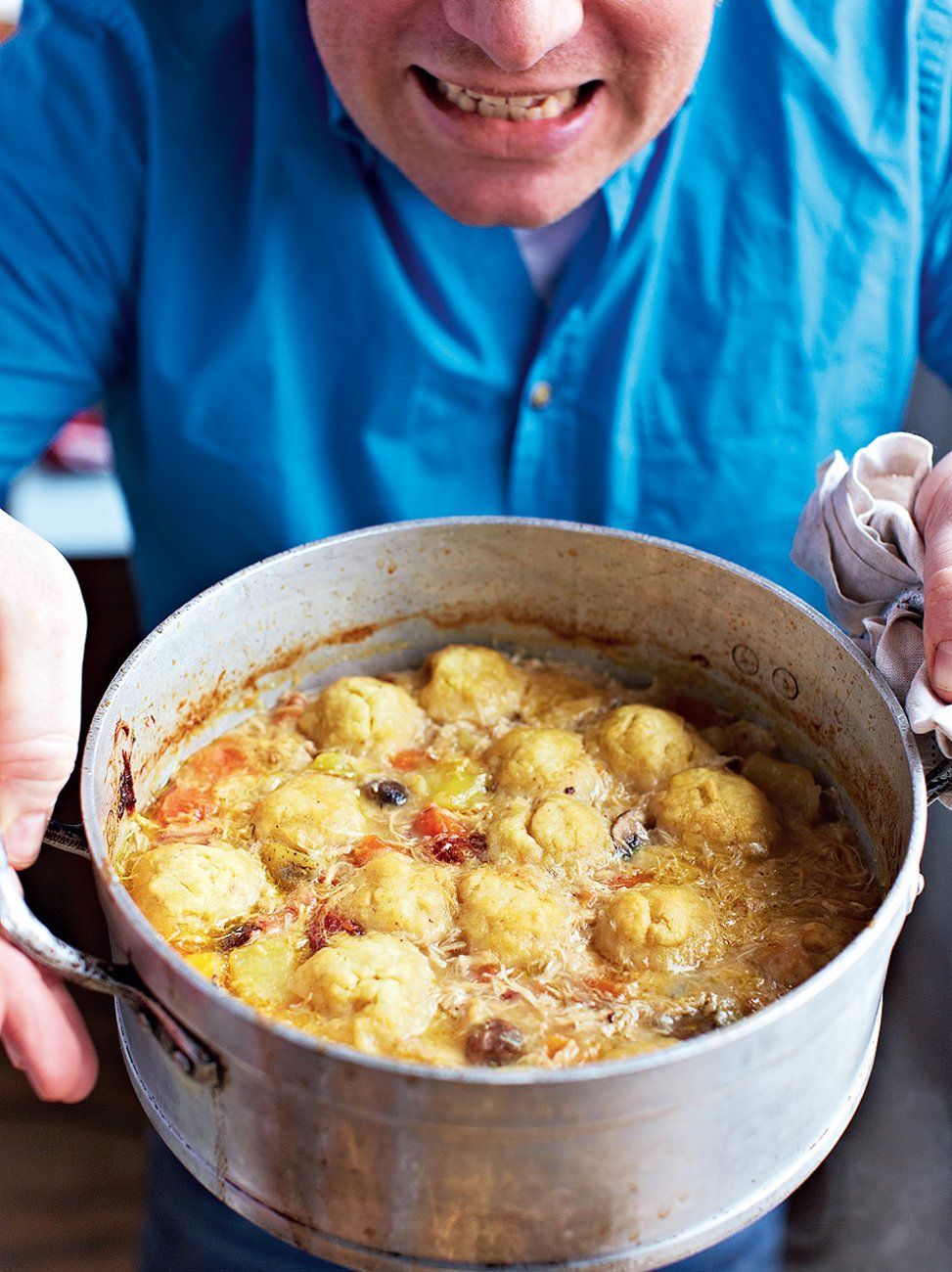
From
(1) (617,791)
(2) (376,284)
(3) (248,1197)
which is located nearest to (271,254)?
(2) (376,284)

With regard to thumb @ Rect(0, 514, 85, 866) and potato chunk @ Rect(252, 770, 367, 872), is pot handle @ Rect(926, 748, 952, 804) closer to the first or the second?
potato chunk @ Rect(252, 770, 367, 872)

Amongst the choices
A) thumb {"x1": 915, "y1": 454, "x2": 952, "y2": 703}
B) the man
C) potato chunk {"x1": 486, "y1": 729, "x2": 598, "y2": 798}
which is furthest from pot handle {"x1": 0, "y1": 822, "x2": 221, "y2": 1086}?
the man

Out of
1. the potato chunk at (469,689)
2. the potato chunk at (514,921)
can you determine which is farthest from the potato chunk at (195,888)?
the potato chunk at (469,689)

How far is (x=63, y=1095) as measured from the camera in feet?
3.49

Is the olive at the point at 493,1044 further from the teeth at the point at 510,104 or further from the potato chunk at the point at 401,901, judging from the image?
the teeth at the point at 510,104

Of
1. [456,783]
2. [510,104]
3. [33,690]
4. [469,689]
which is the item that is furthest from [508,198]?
[33,690]

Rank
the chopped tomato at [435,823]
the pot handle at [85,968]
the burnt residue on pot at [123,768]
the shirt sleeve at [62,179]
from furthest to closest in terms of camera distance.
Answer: the shirt sleeve at [62,179], the chopped tomato at [435,823], the burnt residue on pot at [123,768], the pot handle at [85,968]

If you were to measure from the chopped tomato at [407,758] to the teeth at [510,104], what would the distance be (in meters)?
0.70

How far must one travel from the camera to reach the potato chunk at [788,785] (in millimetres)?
1257

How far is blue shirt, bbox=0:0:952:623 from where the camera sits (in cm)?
162

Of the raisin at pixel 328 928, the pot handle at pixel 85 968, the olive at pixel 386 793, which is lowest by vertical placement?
the olive at pixel 386 793

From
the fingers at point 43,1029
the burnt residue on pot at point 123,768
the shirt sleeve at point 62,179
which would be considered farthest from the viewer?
the shirt sleeve at point 62,179

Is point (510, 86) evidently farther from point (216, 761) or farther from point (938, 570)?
point (216, 761)

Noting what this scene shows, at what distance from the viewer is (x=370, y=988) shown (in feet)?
3.25
